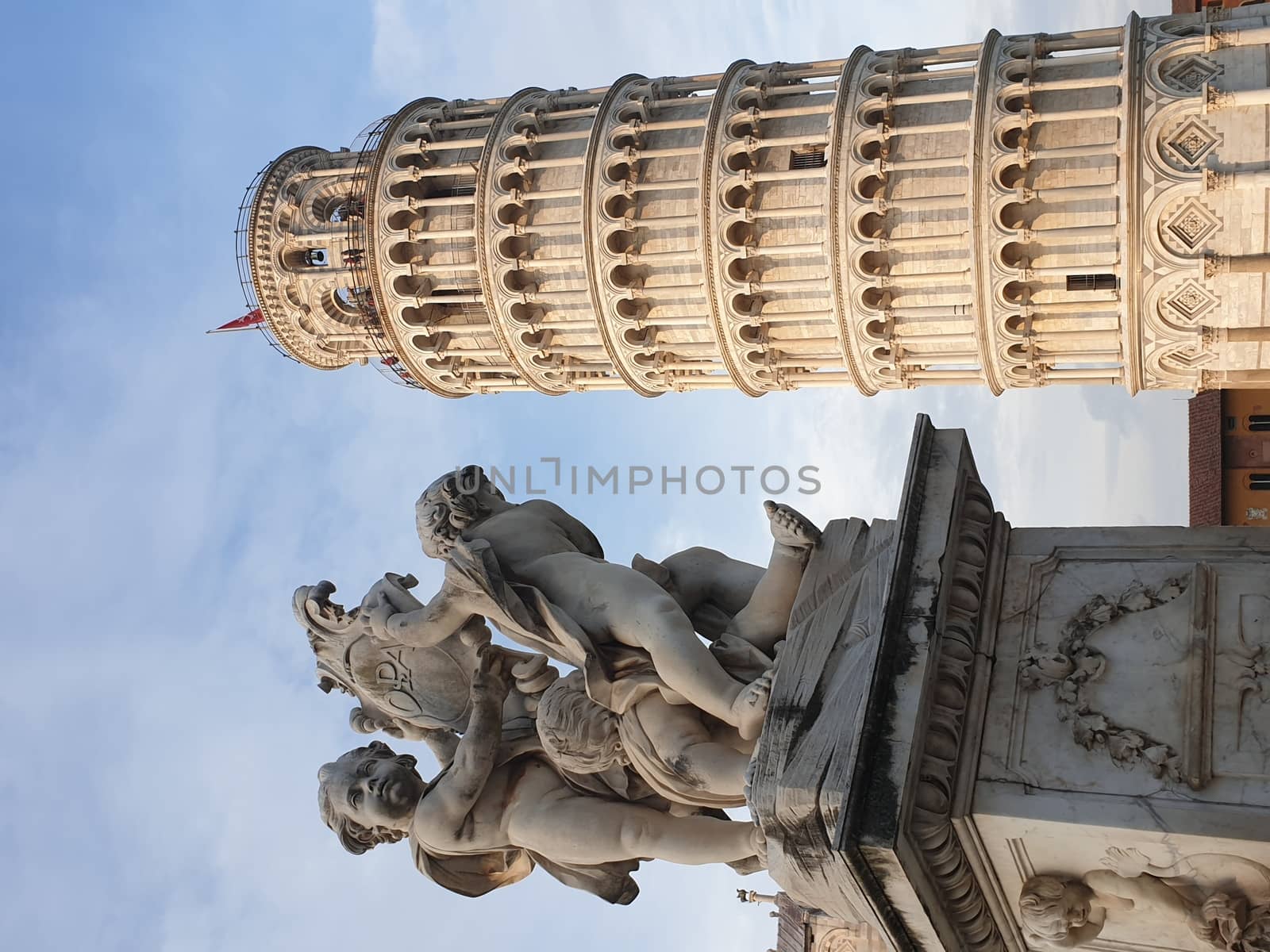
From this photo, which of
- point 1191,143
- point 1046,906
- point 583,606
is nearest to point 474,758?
point 583,606

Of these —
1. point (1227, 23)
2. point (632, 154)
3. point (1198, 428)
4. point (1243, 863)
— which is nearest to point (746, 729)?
point (1243, 863)

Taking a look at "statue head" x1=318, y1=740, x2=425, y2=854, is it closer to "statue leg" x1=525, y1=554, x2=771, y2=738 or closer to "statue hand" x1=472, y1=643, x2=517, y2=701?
"statue hand" x1=472, y1=643, x2=517, y2=701

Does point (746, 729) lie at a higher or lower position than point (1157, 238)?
lower

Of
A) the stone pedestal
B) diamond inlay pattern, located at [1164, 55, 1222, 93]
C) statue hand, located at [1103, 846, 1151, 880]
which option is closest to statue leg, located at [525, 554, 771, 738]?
the stone pedestal

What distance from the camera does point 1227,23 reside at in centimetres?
2173

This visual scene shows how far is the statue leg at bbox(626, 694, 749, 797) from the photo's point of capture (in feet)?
23.2

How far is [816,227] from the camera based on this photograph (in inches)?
1006

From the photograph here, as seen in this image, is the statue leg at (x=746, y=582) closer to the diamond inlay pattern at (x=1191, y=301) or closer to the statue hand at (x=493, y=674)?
the statue hand at (x=493, y=674)

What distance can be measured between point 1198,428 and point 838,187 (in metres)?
17.0

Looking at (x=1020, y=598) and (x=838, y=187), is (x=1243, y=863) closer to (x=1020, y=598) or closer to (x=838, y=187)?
(x=1020, y=598)

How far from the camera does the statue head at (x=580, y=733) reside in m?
7.53

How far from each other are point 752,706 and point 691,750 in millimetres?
518

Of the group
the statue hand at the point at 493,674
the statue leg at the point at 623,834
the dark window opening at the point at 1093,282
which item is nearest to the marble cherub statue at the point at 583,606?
the statue hand at the point at 493,674

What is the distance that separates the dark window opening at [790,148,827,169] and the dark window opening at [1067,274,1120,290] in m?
5.35
